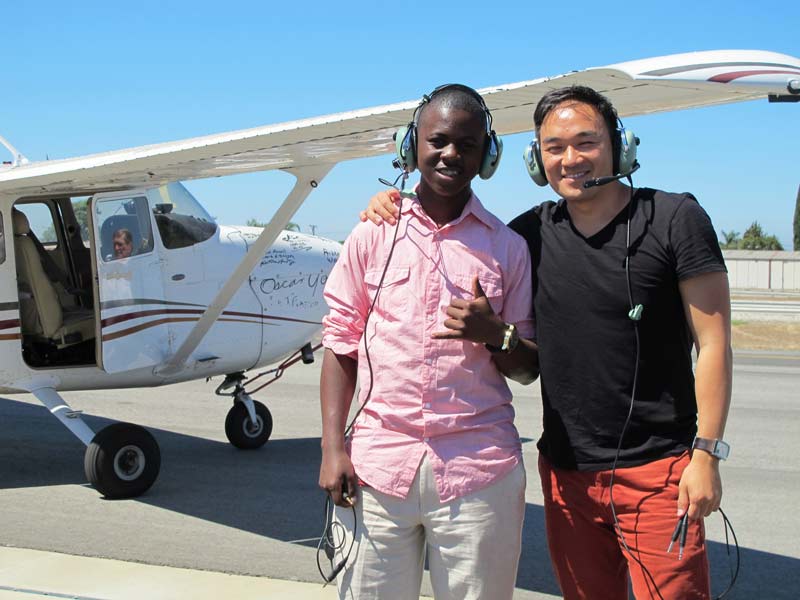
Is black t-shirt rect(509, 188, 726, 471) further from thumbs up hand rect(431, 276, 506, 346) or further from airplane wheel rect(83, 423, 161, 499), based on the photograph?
airplane wheel rect(83, 423, 161, 499)

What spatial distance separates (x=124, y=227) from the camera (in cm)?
770

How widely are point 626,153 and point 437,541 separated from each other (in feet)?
4.46

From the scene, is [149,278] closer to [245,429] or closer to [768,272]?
[245,429]

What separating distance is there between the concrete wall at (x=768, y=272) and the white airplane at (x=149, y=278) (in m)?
58.8

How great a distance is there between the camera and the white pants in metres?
2.63

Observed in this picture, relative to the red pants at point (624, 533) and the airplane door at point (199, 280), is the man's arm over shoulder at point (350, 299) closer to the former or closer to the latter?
the red pants at point (624, 533)

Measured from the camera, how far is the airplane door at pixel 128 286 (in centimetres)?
746

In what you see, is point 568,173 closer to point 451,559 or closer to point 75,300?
A: point 451,559

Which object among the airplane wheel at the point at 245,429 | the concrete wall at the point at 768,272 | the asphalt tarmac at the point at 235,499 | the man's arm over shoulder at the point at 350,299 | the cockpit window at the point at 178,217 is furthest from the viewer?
the concrete wall at the point at 768,272

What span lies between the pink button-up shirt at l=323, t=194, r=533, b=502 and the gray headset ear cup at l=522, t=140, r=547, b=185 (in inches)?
11.6

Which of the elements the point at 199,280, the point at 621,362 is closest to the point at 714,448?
the point at 621,362

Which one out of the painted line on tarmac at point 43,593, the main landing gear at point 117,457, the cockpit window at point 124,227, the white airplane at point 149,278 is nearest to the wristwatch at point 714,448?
the white airplane at point 149,278

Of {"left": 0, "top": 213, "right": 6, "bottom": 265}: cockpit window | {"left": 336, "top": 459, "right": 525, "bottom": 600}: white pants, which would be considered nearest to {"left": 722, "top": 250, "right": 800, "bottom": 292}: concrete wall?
{"left": 0, "top": 213, "right": 6, "bottom": 265}: cockpit window

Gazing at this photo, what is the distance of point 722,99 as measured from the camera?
3.51 metres
